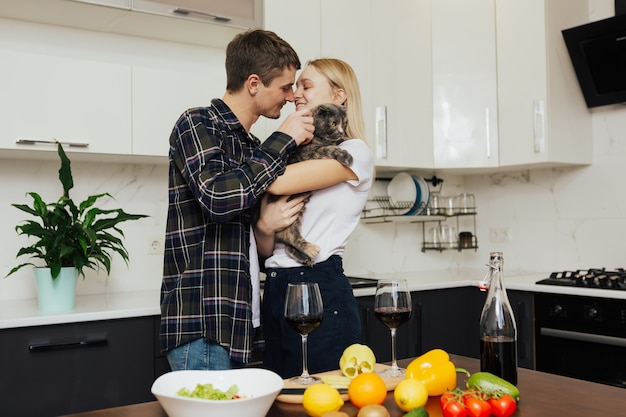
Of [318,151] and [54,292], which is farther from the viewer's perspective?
[54,292]

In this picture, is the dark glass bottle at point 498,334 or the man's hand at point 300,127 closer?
the dark glass bottle at point 498,334

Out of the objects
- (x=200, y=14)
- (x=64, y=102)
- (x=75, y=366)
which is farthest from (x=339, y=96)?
(x=75, y=366)

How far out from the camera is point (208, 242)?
5.55 feet

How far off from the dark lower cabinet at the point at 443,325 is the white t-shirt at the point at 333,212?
1.15 metres

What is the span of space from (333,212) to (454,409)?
0.89 meters

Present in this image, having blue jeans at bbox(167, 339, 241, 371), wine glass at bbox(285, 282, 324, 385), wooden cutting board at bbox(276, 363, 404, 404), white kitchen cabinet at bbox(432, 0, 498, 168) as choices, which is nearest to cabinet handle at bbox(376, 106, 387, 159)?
white kitchen cabinet at bbox(432, 0, 498, 168)

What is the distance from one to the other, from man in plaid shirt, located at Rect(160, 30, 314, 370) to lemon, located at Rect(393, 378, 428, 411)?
0.66 metres

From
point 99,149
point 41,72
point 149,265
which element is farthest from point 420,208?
point 41,72

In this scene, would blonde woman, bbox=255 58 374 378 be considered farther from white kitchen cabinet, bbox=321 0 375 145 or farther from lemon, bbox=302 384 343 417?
white kitchen cabinet, bbox=321 0 375 145

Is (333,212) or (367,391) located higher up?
(333,212)

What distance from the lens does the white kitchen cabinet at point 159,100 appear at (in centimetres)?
267

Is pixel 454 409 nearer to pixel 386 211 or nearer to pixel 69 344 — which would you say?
pixel 69 344

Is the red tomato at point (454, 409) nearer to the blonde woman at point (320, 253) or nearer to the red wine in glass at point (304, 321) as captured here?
the red wine in glass at point (304, 321)

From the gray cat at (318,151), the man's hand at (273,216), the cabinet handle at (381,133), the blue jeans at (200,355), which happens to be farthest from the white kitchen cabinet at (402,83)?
the blue jeans at (200,355)
